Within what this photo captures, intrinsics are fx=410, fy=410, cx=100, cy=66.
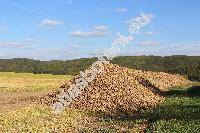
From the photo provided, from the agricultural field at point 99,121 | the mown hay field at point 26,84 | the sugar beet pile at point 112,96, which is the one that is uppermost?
the sugar beet pile at point 112,96

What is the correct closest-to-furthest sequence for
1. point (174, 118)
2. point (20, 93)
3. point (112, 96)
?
point (174, 118)
point (112, 96)
point (20, 93)

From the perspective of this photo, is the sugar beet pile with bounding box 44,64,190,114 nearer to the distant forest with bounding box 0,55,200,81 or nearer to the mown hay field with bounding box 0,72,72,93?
the mown hay field with bounding box 0,72,72,93

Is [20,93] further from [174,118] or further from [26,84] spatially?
[174,118]

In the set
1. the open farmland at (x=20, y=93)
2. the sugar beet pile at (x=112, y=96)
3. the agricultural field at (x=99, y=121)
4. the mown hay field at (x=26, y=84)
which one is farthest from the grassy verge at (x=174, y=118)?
the mown hay field at (x=26, y=84)

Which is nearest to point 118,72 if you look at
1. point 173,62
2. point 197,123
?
point 197,123

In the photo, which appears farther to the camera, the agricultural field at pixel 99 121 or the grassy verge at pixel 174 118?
the agricultural field at pixel 99 121

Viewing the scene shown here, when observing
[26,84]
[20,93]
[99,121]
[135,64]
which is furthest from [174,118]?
[135,64]

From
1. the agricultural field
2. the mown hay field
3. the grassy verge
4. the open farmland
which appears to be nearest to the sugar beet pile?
the agricultural field

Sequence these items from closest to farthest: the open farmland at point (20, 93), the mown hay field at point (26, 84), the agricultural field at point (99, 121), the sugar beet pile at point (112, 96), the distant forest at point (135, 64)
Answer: the agricultural field at point (99, 121) → the sugar beet pile at point (112, 96) → the open farmland at point (20, 93) → the mown hay field at point (26, 84) → the distant forest at point (135, 64)

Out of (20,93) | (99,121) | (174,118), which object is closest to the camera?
(99,121)

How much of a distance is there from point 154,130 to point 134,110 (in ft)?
41.1

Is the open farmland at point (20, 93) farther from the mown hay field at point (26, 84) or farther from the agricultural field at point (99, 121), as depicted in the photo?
the agricultural field at point (99, 121)

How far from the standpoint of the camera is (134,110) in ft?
129

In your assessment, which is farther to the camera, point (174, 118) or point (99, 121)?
point (174, 118)
